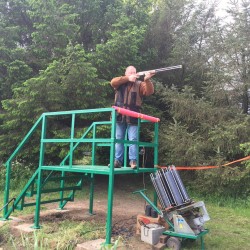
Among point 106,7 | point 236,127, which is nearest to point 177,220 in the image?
point 236,127

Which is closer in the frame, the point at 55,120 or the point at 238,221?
the point at 238,221

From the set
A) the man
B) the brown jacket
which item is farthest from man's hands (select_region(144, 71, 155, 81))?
the brown jacket

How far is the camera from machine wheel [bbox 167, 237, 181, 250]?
384 centimetres

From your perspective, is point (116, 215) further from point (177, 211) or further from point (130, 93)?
point (130, 93)

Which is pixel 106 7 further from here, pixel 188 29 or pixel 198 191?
pixel 198 191

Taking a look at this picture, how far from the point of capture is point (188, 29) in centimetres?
986

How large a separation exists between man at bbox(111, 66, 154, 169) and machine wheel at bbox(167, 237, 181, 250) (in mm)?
1148

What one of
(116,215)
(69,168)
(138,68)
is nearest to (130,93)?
(69,168)

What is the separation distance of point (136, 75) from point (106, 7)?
6304mm

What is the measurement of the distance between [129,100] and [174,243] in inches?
84.5

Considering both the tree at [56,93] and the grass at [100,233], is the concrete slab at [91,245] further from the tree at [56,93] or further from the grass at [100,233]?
the tree at [56,93]

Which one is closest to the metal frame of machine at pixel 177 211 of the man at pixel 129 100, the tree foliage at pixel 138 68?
the man at pixel 129 100

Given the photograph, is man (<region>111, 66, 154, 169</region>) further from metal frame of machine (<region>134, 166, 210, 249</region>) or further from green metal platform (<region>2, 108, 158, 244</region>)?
metal frame of machine (<region>134, 166, 210, 249</region>)

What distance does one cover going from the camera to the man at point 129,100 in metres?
4.64
